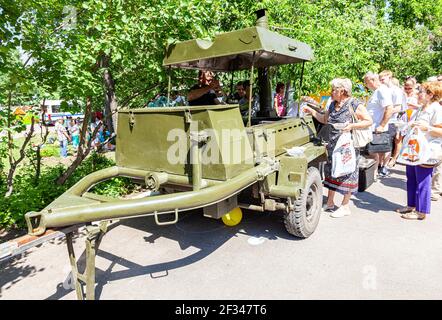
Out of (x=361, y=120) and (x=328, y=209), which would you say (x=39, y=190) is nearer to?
(x=328, y=209)

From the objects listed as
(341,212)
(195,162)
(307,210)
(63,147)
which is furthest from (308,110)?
(63,147)

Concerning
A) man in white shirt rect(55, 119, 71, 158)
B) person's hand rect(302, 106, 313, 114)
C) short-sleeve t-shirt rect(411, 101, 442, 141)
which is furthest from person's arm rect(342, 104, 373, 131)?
man in white shirt rect(55, 119, 71, 158)

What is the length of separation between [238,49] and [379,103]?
3488mm

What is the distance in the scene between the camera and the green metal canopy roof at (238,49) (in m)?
3.37

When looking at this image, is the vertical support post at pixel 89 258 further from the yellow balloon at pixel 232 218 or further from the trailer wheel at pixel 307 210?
the trailer wheel at pixel 307 210

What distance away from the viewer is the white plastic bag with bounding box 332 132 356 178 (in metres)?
4.36

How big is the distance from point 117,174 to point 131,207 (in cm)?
132

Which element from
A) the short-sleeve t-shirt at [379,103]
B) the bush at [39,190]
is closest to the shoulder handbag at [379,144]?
the short-sleeve t-shirt at [379,103]

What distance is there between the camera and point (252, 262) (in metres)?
3.48

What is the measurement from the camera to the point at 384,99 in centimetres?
566
